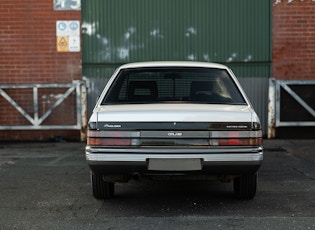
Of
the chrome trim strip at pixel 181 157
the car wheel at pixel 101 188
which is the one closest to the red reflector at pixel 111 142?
the chrome trim strip at pixel 181 157

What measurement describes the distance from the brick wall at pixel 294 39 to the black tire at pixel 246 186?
556 centimetres

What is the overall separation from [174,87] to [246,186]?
1494mm

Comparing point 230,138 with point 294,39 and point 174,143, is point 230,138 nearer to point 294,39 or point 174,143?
point 174,143

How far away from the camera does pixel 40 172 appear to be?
24.3 ft

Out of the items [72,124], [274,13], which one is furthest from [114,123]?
[274,13]

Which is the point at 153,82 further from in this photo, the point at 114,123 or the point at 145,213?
the point at 145,213

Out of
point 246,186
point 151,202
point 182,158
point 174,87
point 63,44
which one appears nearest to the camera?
point 182,158

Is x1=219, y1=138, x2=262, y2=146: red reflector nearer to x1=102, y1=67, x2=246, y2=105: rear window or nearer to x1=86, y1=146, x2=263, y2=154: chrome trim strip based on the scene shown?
x1=86, y1=146, x2=263, y2=154: chrome trim strip

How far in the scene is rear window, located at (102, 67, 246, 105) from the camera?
214 inches

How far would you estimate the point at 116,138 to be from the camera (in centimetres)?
475

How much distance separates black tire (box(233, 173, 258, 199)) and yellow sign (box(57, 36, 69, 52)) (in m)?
6.32

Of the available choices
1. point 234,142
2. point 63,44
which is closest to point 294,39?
point 63,44

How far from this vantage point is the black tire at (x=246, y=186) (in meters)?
5.34

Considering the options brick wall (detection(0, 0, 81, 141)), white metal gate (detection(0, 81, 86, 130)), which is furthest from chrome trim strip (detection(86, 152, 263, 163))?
brick wall (detection(0, 0, 81, 141))
